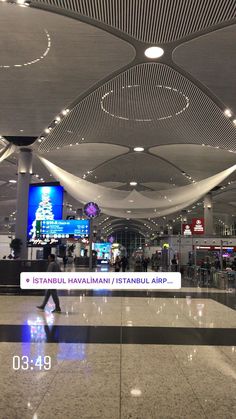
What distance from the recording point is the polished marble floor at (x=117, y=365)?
4.25 metres

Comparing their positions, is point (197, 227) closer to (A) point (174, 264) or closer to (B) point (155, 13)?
(A) point (174, 264)

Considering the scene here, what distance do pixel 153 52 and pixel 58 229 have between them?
12.5m

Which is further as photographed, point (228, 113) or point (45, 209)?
point (45, 209)

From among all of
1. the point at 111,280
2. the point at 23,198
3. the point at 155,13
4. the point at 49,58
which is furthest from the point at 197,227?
the point at 155,13

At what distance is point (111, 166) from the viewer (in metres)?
29.5

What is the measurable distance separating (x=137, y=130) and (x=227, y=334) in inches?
544

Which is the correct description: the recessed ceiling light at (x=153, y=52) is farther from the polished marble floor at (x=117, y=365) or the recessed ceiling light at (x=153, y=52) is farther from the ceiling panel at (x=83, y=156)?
the ceiling panel at (x=83, y=156)

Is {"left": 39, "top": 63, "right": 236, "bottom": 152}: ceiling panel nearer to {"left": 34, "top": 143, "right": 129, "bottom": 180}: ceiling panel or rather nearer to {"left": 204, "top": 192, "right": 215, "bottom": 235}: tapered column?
{"left": 34, "top": 143, "right": 129, "bottom": 180}: ceiling panel

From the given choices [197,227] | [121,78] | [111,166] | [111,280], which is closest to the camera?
[121,78]

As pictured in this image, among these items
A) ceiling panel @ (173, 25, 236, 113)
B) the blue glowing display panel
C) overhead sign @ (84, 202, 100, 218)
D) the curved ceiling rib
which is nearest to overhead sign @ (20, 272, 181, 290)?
overhead sign @ (84, 202, 100, 218)

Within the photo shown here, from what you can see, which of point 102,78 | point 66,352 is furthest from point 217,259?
point 66,352

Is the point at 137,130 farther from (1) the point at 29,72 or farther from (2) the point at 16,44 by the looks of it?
(2) the point at 16,44

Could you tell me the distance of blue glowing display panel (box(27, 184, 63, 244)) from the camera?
23141mm

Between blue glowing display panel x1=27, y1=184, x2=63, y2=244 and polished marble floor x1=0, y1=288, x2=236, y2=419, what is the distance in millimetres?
12388
